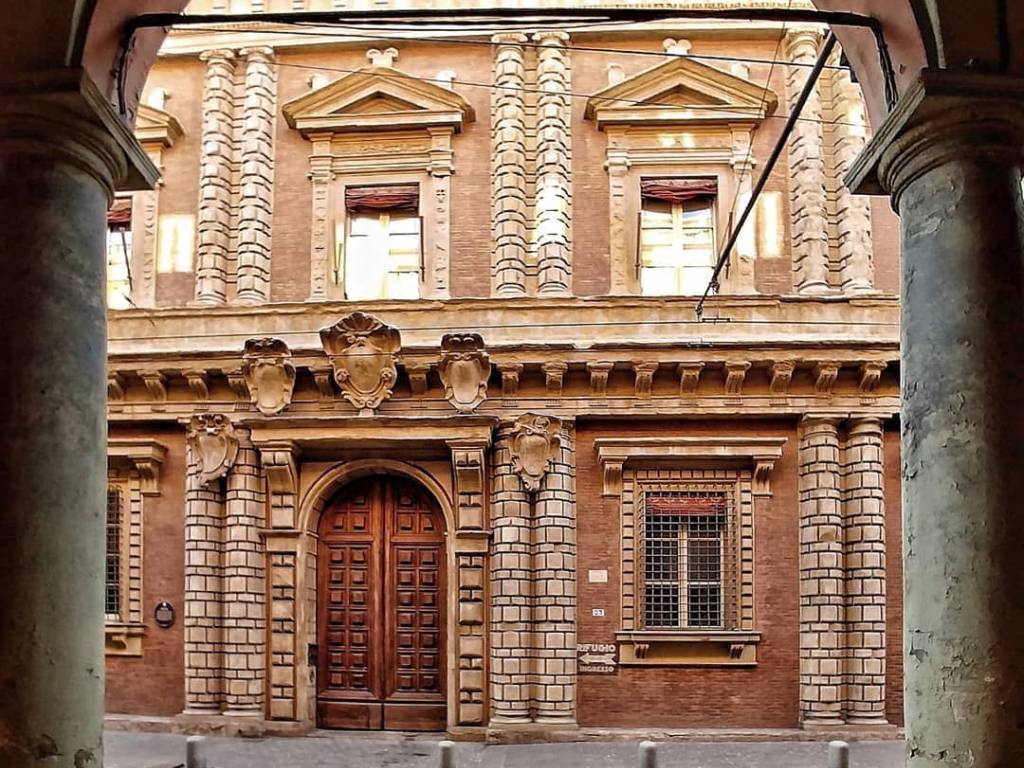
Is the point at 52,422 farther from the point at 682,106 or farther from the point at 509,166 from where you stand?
the point at 682,106

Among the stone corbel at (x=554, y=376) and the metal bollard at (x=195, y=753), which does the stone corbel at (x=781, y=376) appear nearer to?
the stone corbel at (x=554, y=376)

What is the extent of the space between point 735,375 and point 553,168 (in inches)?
158

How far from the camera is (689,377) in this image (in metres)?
14.8

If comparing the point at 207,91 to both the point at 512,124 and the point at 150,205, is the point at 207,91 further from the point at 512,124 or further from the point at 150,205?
the point at 512,124

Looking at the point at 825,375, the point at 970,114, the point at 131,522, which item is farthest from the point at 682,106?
the point at 970,114

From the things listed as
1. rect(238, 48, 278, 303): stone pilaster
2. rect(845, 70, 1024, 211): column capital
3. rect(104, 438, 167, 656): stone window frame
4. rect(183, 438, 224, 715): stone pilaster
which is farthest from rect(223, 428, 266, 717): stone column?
rect(845, 70, 1024, 211): column capital

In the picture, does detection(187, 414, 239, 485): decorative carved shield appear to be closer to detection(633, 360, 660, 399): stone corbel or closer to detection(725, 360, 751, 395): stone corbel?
detection(633, 360, 660, 399): stone corbel

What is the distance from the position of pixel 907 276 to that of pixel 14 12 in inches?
170

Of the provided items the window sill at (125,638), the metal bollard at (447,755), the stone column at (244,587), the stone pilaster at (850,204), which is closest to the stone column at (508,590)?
the stone column at (244,587)

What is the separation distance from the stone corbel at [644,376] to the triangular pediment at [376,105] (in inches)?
179

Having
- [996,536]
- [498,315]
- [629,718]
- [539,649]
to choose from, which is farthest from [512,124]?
[996,536]

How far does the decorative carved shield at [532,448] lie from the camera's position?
1469 cm

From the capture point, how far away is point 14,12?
490 centimetres

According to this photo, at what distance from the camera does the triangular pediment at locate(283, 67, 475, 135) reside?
52.1ft
